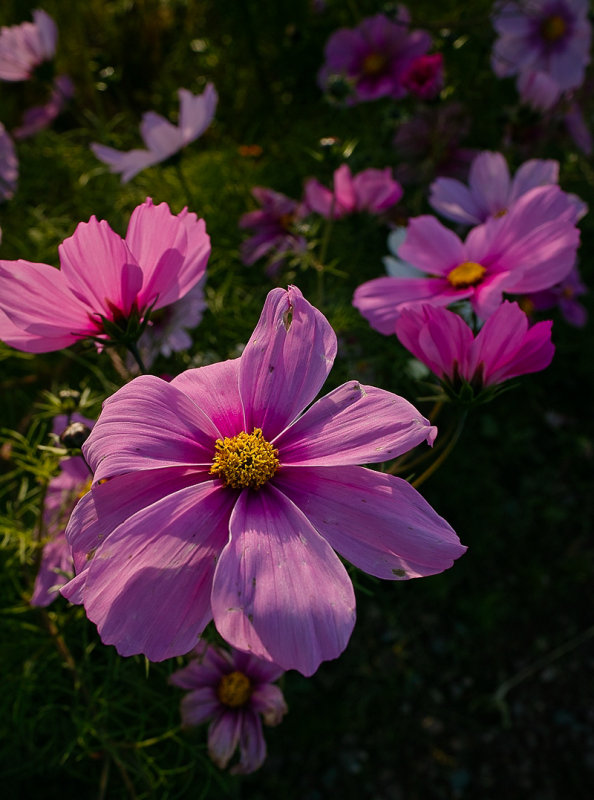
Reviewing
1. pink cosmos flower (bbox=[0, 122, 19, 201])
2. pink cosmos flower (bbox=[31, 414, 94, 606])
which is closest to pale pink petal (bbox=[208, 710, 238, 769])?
pink cosmos flower (bbox=[31, 414, 94, 606])

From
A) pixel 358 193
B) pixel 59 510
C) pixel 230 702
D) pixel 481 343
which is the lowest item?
pixel 230 702

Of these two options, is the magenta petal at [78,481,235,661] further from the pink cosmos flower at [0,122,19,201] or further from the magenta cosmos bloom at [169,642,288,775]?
the pink cosmos flower at [0,122,19,201]

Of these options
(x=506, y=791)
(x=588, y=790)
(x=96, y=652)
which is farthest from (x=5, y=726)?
(x=588, y=790)

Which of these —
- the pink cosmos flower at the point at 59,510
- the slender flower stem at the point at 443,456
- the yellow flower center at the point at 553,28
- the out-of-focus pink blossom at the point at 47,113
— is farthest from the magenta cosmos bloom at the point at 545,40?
the pink cosmos flower at the point at 59,510

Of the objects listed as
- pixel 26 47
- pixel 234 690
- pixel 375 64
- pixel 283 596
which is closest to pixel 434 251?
pixel 283 596

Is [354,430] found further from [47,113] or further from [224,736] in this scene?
[47,113]

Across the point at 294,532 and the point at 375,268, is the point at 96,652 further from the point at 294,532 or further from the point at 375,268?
the point at 375,268
